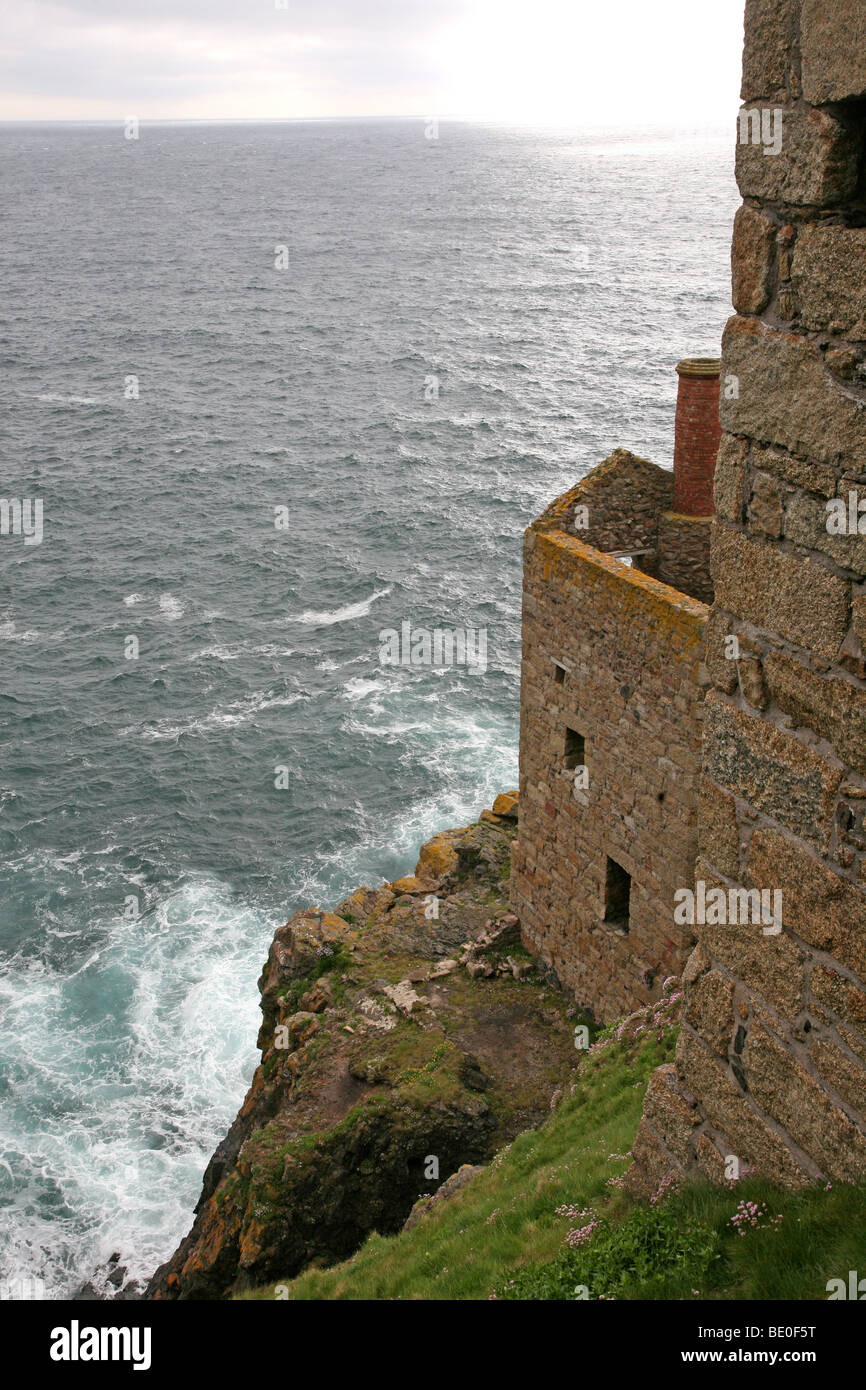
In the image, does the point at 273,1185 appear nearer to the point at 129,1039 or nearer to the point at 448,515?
the point at 129,1039

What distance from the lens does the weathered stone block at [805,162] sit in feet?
17.7

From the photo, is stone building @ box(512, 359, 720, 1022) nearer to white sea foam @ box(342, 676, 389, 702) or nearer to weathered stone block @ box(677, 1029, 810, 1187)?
weathered stone block @ box(677, 1029, 810, 1187)

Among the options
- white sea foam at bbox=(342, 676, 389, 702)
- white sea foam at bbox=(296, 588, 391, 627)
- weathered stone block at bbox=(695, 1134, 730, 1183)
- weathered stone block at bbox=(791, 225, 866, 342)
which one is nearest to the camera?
weathered stone block at bbox=(791, 225, 866, 342)

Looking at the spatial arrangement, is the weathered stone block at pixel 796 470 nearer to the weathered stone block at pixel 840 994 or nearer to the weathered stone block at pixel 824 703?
the weathered stone block at pixel 824 703

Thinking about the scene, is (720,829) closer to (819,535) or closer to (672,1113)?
(819,535)

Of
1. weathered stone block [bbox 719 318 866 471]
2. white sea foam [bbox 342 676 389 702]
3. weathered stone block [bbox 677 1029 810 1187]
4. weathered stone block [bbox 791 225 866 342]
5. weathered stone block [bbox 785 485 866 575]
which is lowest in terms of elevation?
white sea foam [bbox 342 676 389 702]

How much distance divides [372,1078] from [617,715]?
7.44 meters

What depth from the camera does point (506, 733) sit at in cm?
4422

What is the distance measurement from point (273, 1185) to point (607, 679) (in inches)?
375

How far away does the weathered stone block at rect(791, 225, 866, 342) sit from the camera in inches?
211

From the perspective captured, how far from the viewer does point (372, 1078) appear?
20.5 meters

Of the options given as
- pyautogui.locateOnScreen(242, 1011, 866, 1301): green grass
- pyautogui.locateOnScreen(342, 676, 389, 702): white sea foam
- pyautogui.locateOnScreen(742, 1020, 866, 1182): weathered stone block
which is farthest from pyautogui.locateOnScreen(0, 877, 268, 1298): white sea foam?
pyautogui.locateOnScreen(742, 1020, 866, 1182): weathered stone block

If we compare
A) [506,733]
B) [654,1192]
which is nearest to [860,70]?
[654,1192]
